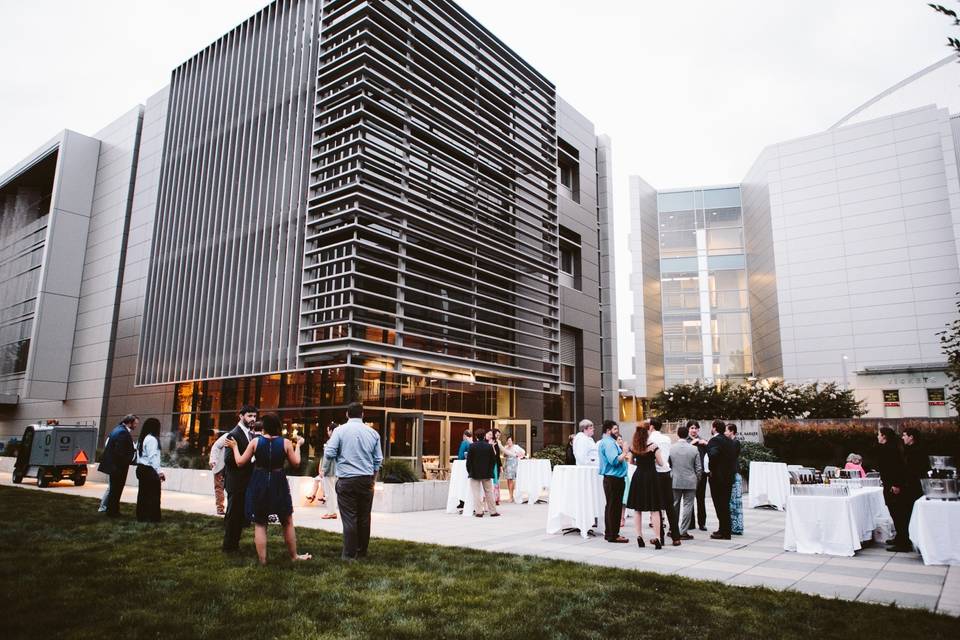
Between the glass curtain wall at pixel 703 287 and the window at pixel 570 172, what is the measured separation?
2478 cm

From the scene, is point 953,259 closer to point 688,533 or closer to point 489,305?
point 489,305

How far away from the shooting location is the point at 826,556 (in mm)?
8930

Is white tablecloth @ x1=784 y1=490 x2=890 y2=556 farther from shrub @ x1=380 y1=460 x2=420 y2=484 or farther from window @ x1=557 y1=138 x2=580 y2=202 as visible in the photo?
window @ x1=557 y1=138 x2=580 y2=202

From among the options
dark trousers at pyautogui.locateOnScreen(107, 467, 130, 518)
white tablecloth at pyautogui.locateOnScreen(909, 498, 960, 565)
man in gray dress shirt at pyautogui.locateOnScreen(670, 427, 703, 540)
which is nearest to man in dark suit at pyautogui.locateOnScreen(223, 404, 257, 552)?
dark trousers at pyautogui.locateOnScreen(107, 467, 130, 518)

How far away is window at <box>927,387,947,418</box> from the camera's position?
40.4 meters

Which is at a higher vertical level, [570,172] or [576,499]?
[570,172]

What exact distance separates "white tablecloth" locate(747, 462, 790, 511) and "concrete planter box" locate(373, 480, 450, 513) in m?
8.17

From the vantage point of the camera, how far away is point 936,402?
40.4 metres

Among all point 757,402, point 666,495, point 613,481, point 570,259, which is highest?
point 570,259

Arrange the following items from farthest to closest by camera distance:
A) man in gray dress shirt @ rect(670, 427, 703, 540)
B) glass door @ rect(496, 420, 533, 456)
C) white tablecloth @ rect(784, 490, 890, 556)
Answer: glass door @ rect(496, 420, 533, 456), man in gray dress shirt @ rect(670, 427, 703, 540), white tablecloth @ rect(784, 490, 890, 556)

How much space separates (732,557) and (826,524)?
5.46ft

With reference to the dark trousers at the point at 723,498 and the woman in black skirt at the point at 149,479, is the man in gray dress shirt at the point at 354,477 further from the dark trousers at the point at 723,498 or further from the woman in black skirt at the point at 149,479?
the dark trousers at the point at 723,498

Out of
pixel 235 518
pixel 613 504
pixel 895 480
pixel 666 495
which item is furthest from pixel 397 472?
pixel 895 480

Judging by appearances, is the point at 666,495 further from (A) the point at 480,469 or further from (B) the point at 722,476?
(A) the point at 480,469
